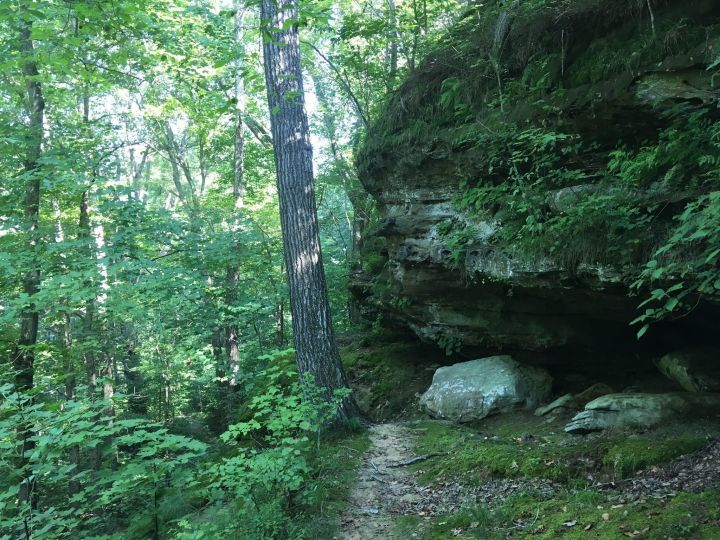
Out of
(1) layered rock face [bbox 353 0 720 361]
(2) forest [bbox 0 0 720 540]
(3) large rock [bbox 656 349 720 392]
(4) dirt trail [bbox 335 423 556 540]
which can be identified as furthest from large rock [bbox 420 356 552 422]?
(3) large rock [bbox 656 349 720 392]

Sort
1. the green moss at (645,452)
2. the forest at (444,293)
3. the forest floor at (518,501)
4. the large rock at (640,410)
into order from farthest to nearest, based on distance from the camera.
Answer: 1. the large rock at (640,410)
2. the forest at (444,293)
3. the green moss at (645,452)
4. the forest floor at (518,501)

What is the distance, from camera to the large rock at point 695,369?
219 inches

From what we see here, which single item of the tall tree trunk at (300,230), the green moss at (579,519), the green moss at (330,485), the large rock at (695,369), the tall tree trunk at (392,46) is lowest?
the green moss at (330,485)

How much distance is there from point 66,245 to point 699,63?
394 inches

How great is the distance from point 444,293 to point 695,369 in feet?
12.0

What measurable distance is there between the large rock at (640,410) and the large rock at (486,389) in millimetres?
1585

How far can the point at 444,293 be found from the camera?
8148 millimetres

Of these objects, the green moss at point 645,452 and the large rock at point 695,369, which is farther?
the large rock at point 695,369

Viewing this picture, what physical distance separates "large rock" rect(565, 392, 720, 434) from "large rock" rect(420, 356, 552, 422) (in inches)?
62.4

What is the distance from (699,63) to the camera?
4.98m

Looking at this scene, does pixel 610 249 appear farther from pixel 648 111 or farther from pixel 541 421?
pixel 541 421

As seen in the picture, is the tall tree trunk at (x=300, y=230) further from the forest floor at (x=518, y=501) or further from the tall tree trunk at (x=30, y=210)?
the tall tree trunk at (x=30, y=210)

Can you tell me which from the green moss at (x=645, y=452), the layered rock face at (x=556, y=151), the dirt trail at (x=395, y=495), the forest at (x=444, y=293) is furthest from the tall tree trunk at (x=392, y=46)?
the green moss at (x=645, y=452)

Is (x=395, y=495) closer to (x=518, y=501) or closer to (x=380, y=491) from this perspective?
(x=380, y=491)
